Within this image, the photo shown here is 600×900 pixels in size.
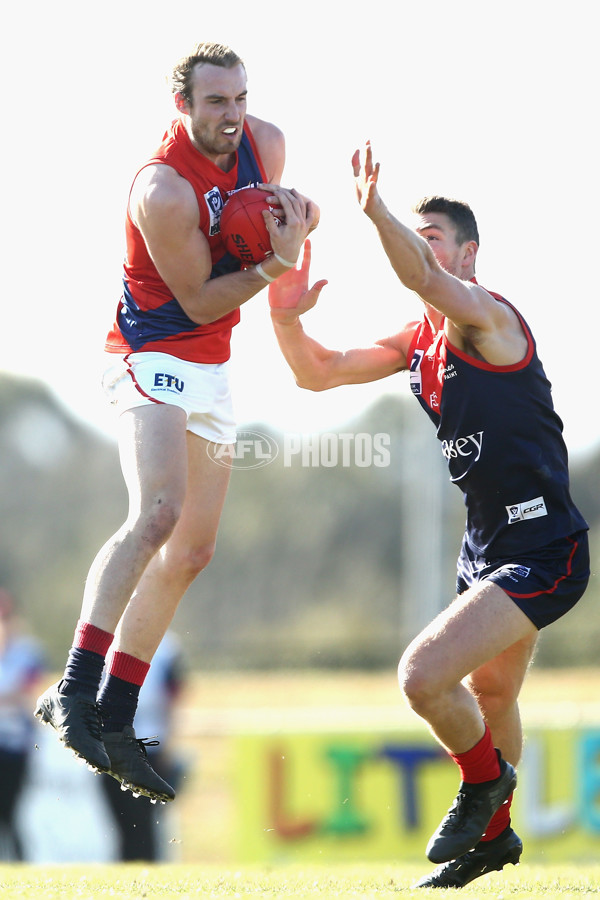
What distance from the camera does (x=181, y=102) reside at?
510 centimetres

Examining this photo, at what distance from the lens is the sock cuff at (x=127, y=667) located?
5.08 metres

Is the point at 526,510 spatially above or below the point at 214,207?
below

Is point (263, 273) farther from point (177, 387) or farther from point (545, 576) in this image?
point (545, 576)

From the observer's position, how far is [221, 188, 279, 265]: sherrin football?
5109 millimetres

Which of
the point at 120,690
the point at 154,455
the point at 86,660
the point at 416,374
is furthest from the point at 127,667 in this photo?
the point at 416,374

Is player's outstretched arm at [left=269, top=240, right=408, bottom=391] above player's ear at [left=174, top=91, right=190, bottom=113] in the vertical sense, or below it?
below

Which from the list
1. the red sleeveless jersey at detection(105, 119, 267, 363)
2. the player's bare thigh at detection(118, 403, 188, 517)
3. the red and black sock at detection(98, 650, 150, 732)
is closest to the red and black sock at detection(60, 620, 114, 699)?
the red and black sock at detection(98, 650, 150, 732)

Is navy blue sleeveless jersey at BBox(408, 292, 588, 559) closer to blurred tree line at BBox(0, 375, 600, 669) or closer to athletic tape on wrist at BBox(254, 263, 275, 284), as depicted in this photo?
athletic tape on wrist at BBox(254, 263, 275, 284)

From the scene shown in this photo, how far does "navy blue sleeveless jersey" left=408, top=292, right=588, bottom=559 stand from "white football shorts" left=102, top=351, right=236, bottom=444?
1045 millimetres

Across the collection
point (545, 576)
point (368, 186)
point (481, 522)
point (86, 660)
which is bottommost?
point (86, 660)

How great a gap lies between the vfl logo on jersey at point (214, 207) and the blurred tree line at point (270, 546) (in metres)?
26.5

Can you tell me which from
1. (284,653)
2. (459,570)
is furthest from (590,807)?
(284,653)

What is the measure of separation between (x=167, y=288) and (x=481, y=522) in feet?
6.01

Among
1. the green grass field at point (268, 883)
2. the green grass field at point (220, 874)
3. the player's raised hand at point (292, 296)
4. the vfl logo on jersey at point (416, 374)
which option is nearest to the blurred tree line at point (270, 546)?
the green grass field at point (220, 874)
